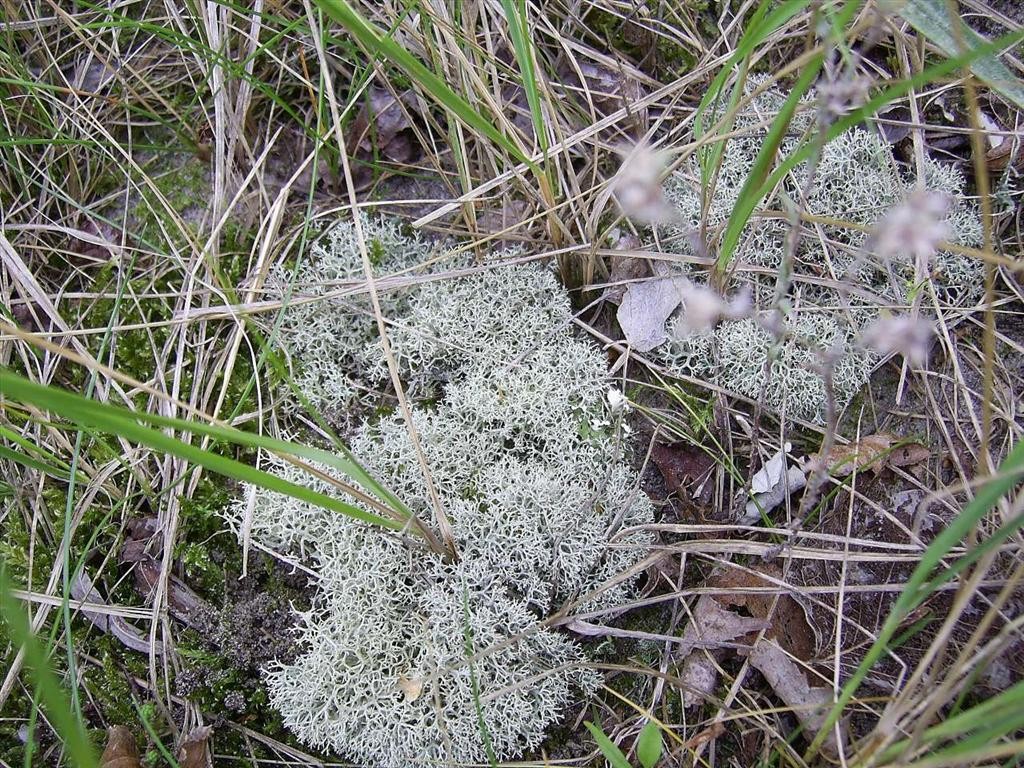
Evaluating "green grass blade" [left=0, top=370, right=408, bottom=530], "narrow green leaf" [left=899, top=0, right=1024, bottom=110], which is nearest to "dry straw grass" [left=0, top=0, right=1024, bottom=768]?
"narrow green leaf" [left=899, top=0, right=1024, bottom=110]

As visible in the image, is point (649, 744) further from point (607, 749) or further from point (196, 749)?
point (196, 749)

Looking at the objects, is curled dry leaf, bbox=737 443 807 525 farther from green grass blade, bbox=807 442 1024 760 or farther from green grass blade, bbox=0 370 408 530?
green grass blade, bbox=0 370 408 530

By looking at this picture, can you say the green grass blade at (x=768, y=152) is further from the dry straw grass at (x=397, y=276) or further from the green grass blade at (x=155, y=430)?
the green grass blade at (x=155, y=430)

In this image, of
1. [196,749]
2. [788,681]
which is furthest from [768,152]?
[196,749]

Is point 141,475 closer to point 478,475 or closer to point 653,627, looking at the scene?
point 478,475

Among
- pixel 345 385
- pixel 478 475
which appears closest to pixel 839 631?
pixel 478 475
